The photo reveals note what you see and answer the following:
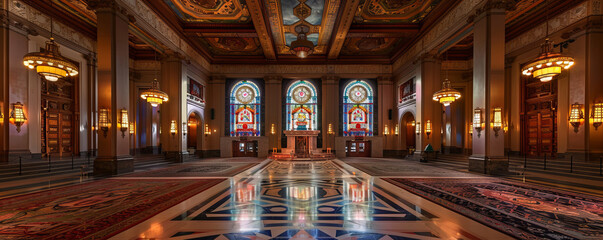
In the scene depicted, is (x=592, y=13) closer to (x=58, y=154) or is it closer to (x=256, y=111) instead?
(x=256, y=111)

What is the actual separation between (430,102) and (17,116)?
17671 millimetres

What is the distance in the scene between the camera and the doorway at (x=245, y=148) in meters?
17.3

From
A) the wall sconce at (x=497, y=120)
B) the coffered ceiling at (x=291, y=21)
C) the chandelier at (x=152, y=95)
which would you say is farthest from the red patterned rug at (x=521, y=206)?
the chandelier at (x=152, y=95)

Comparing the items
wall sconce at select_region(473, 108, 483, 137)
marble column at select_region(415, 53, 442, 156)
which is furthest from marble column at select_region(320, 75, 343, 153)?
wall sconce at select_region(473, 108, 483, 137)

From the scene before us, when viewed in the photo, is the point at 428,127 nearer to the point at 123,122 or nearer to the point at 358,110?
the point at 358,110

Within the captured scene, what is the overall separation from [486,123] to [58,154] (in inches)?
689

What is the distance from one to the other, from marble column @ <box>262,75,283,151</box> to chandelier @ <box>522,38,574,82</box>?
13197 mm

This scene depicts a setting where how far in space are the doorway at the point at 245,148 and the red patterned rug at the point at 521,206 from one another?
491 inches

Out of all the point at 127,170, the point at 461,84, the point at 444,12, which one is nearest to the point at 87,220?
the point at 127,170

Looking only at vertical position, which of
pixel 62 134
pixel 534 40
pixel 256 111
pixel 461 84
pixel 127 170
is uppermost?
pixel 534 40

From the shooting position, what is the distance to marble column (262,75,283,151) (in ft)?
56.3

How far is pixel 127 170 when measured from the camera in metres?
8.16

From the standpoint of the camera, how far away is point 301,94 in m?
17.8

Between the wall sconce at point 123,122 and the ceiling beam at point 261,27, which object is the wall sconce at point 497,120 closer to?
the ceiling beam at point 261,27
